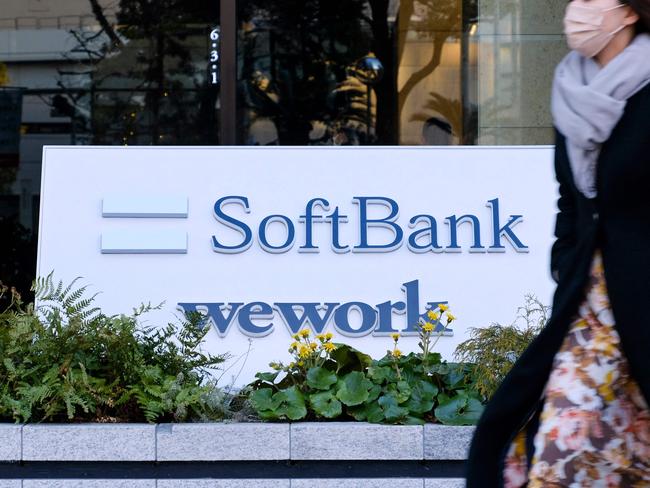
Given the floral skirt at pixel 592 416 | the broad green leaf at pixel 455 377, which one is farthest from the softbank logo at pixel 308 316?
the floral skirt at pixel 592 416

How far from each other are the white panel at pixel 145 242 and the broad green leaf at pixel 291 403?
1.30 meters

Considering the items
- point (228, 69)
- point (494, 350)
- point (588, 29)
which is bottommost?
point (494, 350)

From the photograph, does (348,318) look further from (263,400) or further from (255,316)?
(263,400)

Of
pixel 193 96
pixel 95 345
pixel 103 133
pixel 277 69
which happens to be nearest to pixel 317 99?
pixel 277 69

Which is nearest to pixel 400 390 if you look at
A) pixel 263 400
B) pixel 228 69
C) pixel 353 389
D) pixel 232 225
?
pixel 353 389

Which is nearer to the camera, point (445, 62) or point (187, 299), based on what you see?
point (187, 299)

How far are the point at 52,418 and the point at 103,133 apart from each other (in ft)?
19.5

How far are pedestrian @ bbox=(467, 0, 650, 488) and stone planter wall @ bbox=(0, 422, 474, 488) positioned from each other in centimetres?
198

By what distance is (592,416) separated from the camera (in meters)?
2.67

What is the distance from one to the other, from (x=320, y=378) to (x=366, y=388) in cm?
24

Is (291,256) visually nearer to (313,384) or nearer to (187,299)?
(187,299)

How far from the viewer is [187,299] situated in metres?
5.93

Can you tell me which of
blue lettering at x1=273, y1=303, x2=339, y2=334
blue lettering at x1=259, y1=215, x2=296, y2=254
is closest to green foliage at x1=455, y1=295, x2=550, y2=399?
blue lettering at x1=273, y1=303, x2=339, y2=334

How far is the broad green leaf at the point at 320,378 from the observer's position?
199 inches
